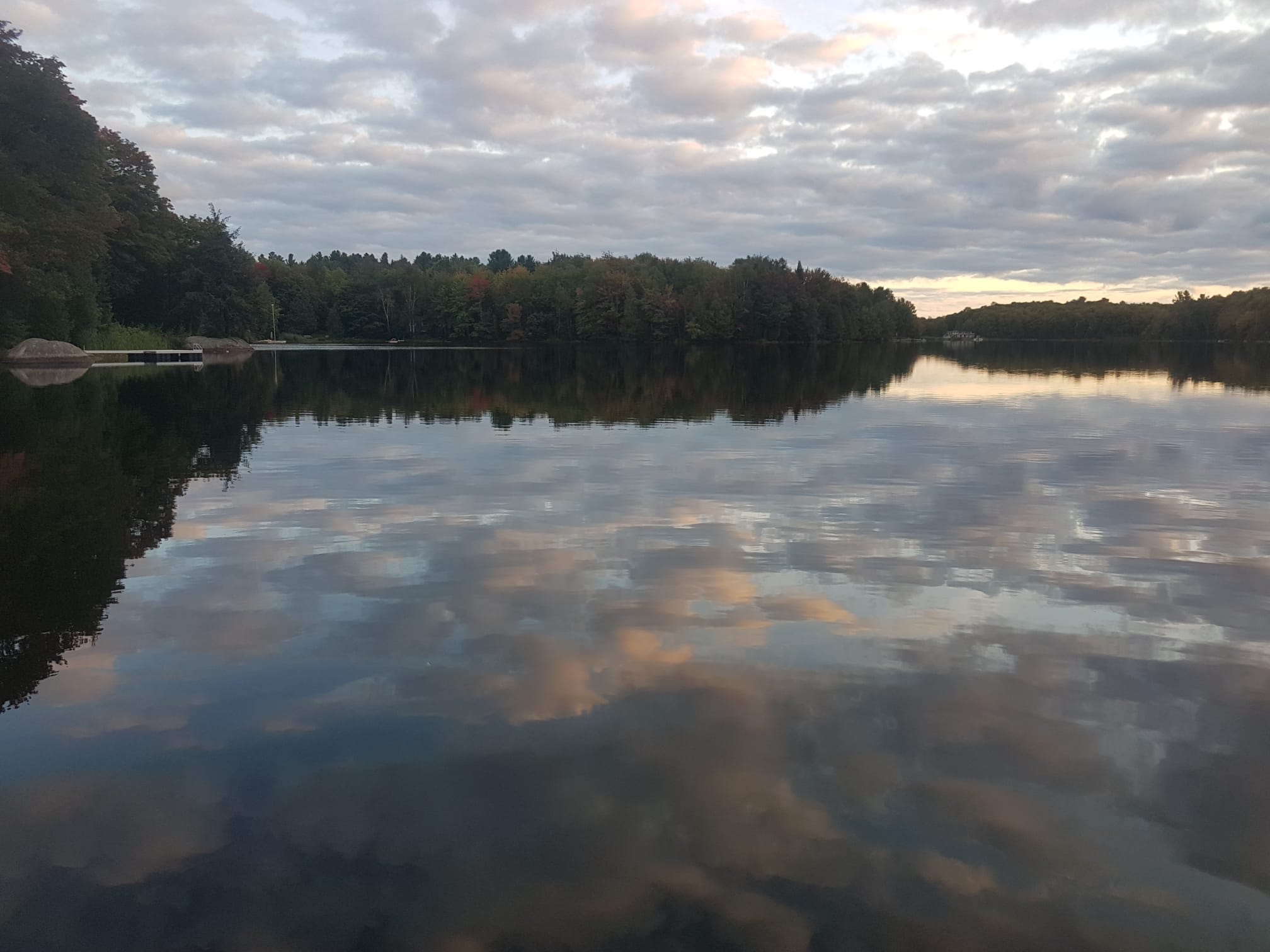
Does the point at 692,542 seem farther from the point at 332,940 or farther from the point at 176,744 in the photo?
the point at 332,940

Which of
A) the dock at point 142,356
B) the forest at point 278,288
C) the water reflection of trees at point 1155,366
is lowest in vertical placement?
the dock at point 142,356

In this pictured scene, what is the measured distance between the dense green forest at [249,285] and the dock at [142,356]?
2155mm


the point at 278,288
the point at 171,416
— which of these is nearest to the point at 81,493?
the point at 171,416

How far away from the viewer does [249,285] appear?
9038cm

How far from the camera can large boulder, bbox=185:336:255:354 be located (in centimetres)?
7550

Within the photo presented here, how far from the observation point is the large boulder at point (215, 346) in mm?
75500

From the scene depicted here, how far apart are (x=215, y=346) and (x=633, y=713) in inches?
3135

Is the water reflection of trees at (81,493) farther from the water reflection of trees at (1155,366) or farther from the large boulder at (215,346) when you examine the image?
the large boulder at (215,346)

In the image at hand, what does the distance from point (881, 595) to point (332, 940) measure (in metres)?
6.32

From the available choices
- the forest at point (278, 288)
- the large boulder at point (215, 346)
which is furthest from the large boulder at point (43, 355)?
the large boulder at point (215, 346)

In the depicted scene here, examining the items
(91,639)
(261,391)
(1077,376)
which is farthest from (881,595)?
(1077,376)

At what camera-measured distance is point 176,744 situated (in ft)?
20.0

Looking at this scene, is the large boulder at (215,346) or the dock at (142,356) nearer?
the dock at (142,356)

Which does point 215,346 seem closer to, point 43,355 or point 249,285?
point 249,285
